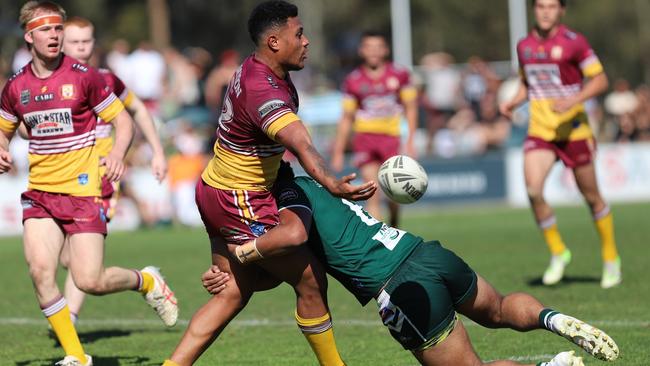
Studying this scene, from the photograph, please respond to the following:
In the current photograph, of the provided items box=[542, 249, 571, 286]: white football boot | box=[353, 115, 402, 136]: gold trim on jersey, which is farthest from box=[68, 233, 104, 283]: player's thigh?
box=[353, 115, 402, 136]: gold trim on jersey

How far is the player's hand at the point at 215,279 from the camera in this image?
21.9ft

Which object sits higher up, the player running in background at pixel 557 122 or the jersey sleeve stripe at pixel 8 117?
the jersey sleeve stripe at pixel 8 117

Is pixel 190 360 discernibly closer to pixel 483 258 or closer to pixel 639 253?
Answer: pixel 483 258

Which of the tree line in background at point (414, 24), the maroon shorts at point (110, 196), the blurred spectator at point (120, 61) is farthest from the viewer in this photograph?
the tree line in background at point (414, 24)

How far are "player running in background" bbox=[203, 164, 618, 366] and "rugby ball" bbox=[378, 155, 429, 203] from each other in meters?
0.36

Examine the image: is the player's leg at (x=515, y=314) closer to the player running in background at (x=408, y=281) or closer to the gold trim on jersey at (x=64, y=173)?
the player running in background at (x=408, y=281)

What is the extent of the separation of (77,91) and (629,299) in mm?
5182

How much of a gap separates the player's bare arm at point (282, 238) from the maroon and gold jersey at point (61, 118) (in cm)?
195

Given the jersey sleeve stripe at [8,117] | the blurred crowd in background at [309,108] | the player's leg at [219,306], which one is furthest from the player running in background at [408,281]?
the blurred crowd in background at [309,108]

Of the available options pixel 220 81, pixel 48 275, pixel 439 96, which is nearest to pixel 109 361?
pixel 48 275

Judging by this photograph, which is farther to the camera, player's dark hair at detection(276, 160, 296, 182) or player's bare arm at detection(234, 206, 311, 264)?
player's dark hair at detection(276, 160, 296, 182)

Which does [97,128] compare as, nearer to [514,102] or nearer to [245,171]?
[245,171]

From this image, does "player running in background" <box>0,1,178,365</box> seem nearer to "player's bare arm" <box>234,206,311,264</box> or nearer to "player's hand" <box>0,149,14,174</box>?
"player's hand" <box>0,149,14,174</box>

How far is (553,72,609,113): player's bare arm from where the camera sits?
10.4 m
